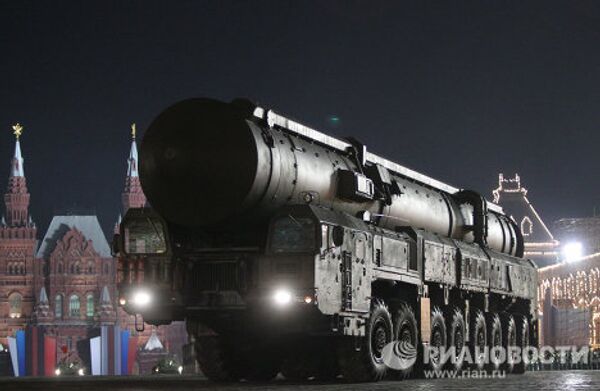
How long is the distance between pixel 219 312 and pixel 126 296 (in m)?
1.71

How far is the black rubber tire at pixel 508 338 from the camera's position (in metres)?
30.4

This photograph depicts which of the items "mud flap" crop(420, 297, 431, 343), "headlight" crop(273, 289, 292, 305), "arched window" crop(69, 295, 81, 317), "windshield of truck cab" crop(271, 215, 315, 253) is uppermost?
"windshield of truck cab" crop(271, 215, 315, 253)

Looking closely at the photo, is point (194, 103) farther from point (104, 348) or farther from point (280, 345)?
point (104, 348)

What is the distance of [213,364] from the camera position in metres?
22.4

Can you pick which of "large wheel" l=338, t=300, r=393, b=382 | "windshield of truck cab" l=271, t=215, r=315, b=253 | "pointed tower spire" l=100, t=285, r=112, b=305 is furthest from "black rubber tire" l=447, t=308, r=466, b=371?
"pointed tower spire" l=100, t=285, r=112, b=305

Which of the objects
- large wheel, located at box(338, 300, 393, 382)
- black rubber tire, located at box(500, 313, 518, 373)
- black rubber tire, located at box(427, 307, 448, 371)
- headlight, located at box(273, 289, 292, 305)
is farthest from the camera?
black rubber tire, located at box(500, 313, 518, 373)

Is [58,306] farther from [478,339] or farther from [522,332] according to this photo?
[478,339]

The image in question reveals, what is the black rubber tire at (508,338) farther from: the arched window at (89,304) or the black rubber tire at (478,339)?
the arched window at (89,304)

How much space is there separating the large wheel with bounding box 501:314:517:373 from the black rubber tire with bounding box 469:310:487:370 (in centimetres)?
190

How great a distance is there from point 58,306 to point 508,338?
169 metres

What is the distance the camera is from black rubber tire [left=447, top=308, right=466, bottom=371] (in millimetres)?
25938

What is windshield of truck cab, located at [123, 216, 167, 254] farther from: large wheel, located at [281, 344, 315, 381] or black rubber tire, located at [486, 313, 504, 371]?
black rubber tire, located at [486, 313, 504, 371]

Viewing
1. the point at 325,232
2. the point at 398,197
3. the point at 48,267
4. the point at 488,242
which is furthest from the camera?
the point at 48,267

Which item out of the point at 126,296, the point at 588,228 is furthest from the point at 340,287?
the point at 588,228
